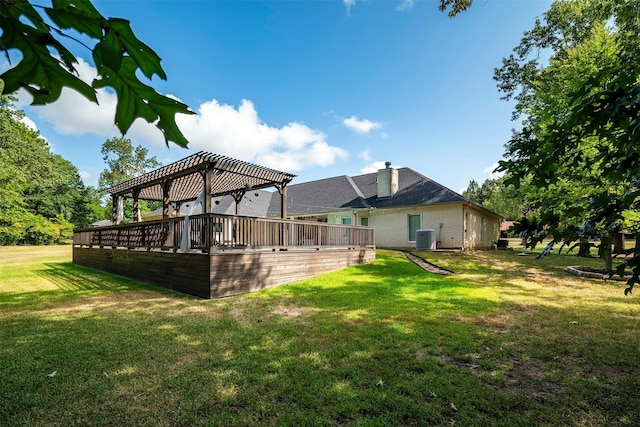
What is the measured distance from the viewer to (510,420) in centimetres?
259

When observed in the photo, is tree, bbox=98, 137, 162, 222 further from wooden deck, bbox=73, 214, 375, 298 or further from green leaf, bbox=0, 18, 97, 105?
green leaf, bbox=0, 18, 97, 105

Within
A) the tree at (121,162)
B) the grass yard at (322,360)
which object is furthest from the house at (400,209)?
the tree at (121,162)

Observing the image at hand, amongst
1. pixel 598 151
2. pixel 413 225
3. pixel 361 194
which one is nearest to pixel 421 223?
pixel 413 225

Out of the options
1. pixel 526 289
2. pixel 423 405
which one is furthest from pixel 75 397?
pixel 526 289

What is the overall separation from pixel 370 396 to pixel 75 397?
305cm

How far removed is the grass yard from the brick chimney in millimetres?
14520

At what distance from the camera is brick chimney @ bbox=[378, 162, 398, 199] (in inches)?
836

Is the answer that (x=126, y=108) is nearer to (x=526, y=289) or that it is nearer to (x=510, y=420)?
(x=510, y=420)

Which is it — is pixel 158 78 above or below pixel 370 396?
above

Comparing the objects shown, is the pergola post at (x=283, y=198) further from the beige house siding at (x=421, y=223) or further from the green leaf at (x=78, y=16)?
the beige house siding at (x=421, y=223)

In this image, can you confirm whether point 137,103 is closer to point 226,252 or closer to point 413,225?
point 226,252

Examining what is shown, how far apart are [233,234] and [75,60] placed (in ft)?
24.3

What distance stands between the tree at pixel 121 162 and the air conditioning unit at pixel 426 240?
130 ft

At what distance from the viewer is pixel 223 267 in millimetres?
7492
